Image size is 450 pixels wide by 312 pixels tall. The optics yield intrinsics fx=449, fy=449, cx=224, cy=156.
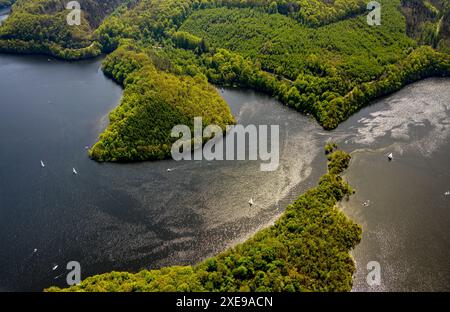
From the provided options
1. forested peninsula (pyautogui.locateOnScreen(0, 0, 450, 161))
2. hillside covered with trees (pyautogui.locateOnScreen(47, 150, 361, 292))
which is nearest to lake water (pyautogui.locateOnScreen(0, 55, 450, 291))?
hillside covered with trees (pyautogui.locateOnScreen(47, 150, 361, 292))

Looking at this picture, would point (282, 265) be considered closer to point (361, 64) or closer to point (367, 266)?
point (367, 266)

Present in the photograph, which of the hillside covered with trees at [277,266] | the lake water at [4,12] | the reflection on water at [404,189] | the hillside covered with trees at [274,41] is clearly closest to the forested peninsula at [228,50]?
the hillside covered with trees at [274,41]

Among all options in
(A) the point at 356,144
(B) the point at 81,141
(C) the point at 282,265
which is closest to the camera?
(C) the point at 282,265

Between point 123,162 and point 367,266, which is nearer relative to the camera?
point 367,266

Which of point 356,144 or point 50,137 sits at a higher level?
point 50,137

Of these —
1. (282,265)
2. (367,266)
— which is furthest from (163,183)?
(367,266)

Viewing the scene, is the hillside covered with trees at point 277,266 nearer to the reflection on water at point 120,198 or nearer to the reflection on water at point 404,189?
the reflection on water at point 404,189
